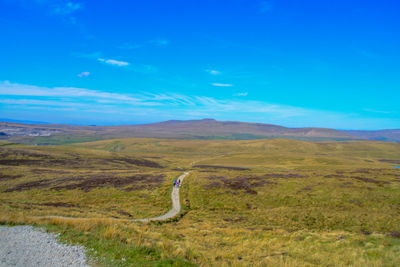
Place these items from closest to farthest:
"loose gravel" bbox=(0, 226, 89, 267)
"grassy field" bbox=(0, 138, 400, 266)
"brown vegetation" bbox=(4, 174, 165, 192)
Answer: "loose gravel" bbox=(0, 226, 89, 267)
"grassy field" bbox=(0, 138, 400, 266)
"brown vegetation" bbox=(4, 174, 165, 192)

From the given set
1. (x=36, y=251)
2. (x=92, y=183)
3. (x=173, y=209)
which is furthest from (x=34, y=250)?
(x=92, y=183)

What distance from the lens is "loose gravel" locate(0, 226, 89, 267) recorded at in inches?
426

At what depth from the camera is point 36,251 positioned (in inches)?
464

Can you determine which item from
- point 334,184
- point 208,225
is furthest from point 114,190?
point 334,184

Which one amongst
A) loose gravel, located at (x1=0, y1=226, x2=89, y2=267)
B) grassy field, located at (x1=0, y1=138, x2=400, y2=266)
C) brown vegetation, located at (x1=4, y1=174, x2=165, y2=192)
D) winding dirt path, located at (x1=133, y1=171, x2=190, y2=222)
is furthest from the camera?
brown vegetation, located at (x1=4, y1=174, x2=165, y2=192)

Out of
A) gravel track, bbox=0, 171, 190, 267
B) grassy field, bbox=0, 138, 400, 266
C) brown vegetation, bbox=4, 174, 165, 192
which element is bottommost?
brown vegetation, bbox=4, 174, 165, 192

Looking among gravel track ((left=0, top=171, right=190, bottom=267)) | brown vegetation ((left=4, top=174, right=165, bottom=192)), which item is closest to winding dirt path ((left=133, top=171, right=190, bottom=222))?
brown vegetation ((left=4, top=174, right=165, bottom=192))

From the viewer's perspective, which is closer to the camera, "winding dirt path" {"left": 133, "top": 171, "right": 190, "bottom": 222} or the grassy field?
the grassy field

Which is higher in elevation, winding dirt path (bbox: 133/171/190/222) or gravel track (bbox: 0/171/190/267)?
gravel track (bbox: 0/171/190/267)

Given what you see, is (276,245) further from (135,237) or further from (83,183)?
(83,183)

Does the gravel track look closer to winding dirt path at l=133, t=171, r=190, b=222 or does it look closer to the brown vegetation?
winding dirt path at l=133, t=171, r=190, b=222

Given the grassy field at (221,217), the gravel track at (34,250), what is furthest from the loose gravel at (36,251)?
the grassy field at (221,217)

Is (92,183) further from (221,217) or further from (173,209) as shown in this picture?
(221,217)

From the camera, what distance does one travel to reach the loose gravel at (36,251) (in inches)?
426
